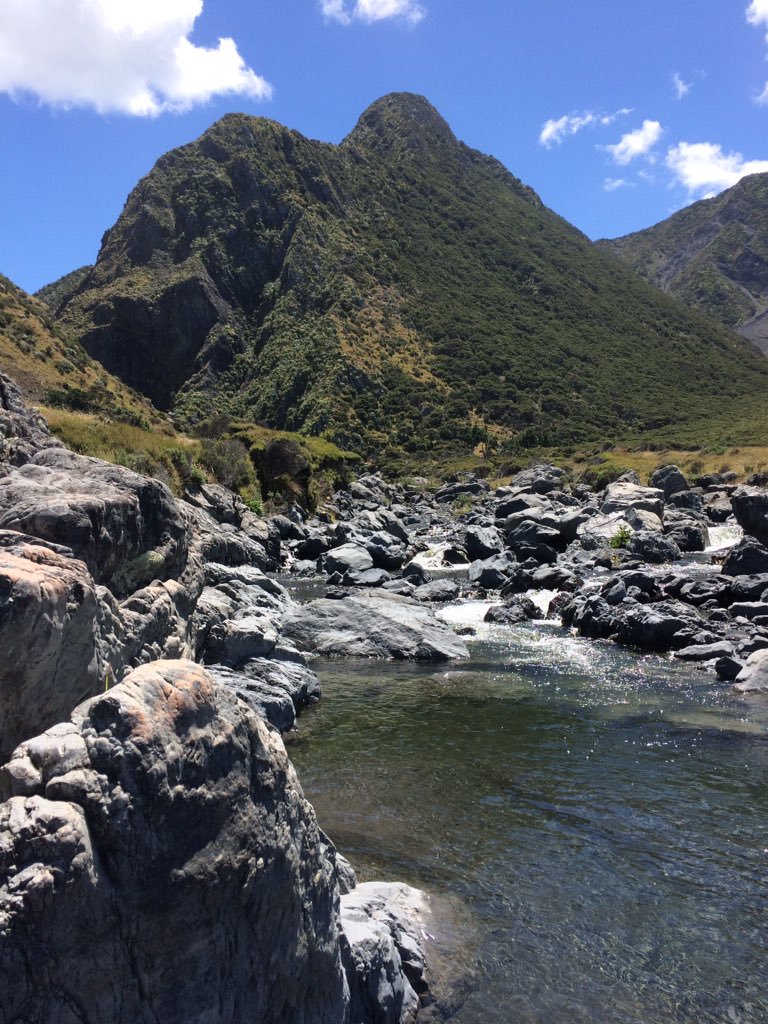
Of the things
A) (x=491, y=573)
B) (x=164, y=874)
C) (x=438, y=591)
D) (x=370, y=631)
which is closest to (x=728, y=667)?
(x=370, y=631)

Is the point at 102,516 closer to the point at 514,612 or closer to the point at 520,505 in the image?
the point at 514,612

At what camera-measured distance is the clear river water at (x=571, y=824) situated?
7.31 metres

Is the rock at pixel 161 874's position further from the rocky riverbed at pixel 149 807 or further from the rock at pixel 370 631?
the rock at pixel 370 631

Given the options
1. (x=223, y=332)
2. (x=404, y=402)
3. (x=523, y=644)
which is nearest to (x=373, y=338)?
(x=404, y=402)

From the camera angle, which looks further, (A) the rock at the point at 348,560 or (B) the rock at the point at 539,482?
(B) the rock at the point at 539,482

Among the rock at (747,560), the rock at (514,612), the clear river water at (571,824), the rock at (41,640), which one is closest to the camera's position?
the rock at (41,640)

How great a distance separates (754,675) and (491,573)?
1526 centimetres

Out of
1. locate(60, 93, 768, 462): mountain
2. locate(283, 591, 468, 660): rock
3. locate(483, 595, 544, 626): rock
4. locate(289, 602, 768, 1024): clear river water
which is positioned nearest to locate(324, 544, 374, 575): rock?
locate(483, 595, 544, 626): rock

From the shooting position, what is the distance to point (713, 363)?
150125 millimetres

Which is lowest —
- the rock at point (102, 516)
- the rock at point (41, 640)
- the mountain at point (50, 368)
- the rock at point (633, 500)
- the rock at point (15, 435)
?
the rock at point (633, 500)

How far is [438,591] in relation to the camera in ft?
98.4

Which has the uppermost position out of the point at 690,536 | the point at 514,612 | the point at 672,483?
the point at 672,483

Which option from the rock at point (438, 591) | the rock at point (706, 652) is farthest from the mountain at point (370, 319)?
the rock at point (706, 652)

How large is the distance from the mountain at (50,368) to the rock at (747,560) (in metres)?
37.3
